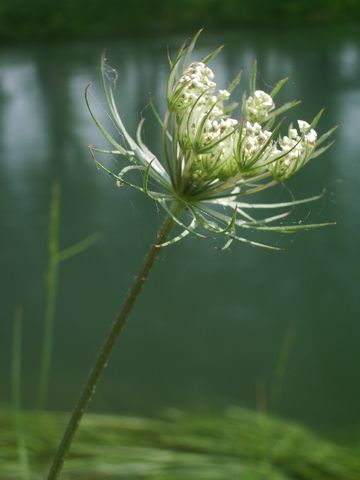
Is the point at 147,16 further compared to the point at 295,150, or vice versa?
the point at 147,16

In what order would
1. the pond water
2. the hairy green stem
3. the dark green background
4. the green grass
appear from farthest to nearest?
the dark green background < the pond water < the green grass < the hairy green stem

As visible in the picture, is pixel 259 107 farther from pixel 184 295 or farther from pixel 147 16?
pixel 147 16

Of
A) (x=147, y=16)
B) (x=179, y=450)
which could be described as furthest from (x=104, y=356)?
(x=147, y=16)

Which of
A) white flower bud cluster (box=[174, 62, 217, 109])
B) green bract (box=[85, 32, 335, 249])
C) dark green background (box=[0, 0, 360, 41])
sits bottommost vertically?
green bract (box=[85, 32, 335, 249])

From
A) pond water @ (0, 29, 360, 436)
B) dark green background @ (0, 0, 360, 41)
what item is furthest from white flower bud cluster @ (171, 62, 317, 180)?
dark green background @ (0, 0, 360, 41)

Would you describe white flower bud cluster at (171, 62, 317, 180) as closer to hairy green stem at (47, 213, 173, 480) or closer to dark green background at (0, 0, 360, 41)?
hairy green stem at (47, 213, 173, 480)

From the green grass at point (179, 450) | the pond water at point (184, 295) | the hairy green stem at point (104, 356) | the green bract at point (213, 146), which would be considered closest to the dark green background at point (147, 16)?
the pond water at point (184, 295)

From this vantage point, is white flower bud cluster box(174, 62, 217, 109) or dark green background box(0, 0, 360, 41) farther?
dark green background box(0, 0, 360, 41)
